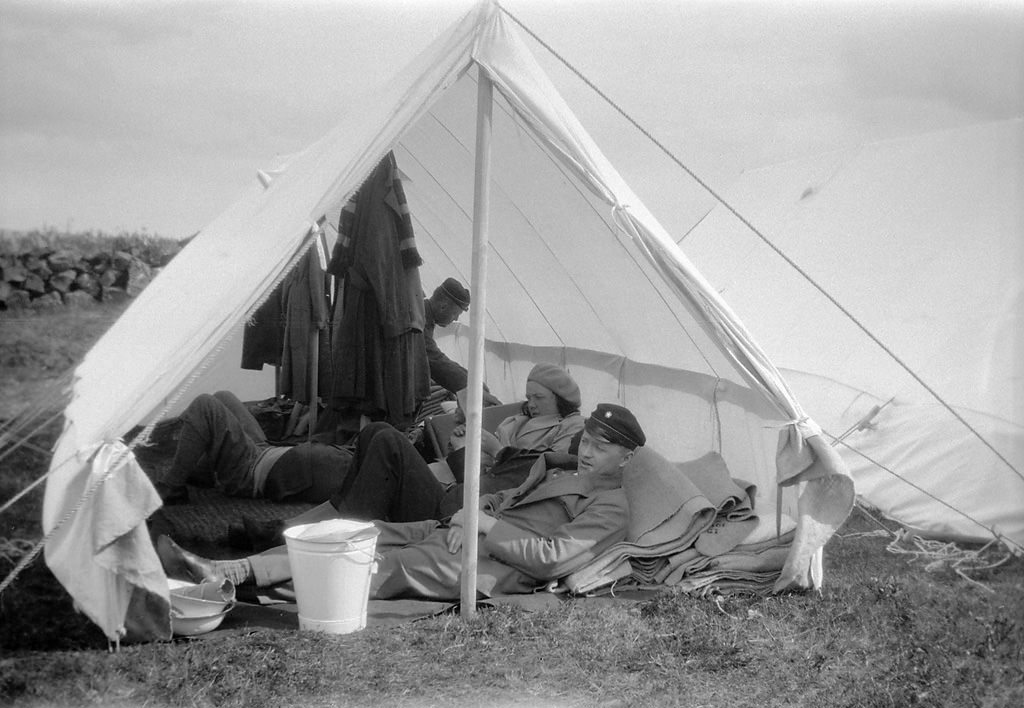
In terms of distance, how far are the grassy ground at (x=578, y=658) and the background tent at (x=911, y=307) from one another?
4.00ft

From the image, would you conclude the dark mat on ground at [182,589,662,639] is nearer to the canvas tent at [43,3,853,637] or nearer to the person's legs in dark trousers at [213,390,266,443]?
the canvas tent at [43,3,853,637]

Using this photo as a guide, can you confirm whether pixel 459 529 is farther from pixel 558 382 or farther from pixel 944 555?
pixel 944 555

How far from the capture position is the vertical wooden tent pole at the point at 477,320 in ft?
10.7

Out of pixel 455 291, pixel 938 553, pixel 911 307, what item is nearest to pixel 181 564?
pixel 455 291

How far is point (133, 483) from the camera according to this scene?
117 inches

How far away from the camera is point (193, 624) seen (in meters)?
3.12

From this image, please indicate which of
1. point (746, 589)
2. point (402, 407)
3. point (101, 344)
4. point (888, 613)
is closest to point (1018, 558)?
point (888, 613)

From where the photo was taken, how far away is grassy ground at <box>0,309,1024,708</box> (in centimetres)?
283

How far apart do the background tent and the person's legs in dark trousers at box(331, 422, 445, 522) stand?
2289mm

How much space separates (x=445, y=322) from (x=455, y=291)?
8.9 inches

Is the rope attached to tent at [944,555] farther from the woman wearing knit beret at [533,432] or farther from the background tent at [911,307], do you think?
the woman wearing knit beret at [533,432]

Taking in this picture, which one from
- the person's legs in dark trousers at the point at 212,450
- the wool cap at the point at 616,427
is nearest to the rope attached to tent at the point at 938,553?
the wool cap at the point at 616,427

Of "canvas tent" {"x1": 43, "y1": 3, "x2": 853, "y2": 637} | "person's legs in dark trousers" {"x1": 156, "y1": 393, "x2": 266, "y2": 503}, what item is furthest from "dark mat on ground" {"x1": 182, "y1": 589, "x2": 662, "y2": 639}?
"person's legs in dark trousers" {"x1": 156, "y1": 393, "x2": 266, "y2": 503}

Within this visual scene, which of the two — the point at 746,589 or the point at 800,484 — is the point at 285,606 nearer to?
the point at 746,589
